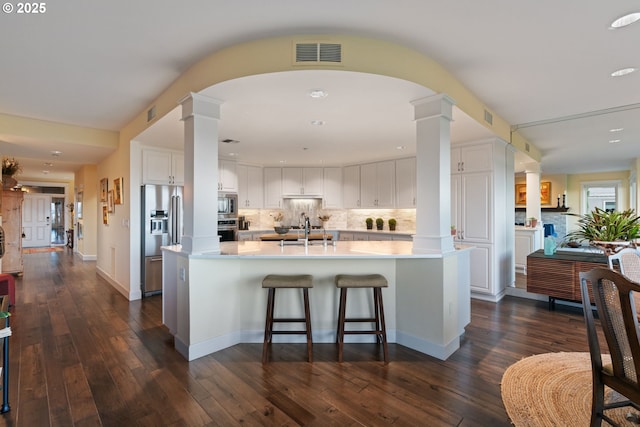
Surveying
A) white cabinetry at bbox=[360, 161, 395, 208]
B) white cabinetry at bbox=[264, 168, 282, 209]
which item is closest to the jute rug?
white cabinetry at bbox=[360, 161, 395, 208]

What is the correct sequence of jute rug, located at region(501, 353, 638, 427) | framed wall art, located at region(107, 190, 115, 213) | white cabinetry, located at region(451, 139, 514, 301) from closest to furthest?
jute rug, located at region(501, 353, 638, 427)
white cabinetry, located at region(451, 139, 514, 301)
framed wall art, located at region(107, 190, 115, 213)

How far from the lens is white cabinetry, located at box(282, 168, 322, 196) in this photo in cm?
716

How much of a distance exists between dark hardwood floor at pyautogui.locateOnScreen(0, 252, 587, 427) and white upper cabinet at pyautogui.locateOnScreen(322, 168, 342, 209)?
4075mm

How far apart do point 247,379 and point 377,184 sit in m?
4.92

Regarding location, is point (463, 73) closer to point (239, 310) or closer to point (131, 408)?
point (239, 310)

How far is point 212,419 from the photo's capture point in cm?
197

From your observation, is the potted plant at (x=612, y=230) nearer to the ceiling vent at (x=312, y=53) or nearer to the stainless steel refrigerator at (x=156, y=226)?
the ceiling vent at (x=312, y=53)

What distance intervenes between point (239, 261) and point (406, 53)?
2419mm

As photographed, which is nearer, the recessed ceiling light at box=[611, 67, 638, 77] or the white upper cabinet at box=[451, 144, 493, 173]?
the recessed ceiling light at box=[611, 67, 638, 77]

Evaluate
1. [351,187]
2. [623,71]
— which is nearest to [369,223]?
[351,187]

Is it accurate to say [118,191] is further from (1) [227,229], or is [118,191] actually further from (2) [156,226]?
(1) [227,229]

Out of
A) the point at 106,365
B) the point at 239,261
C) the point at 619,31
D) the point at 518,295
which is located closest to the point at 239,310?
the point at 239,261

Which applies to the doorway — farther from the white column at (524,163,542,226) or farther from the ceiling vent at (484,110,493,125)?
the white column at (524,163,542,226)

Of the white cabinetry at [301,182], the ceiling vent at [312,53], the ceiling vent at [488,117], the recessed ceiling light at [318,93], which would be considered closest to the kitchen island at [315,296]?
the recessed ceiling light at [318,93]
